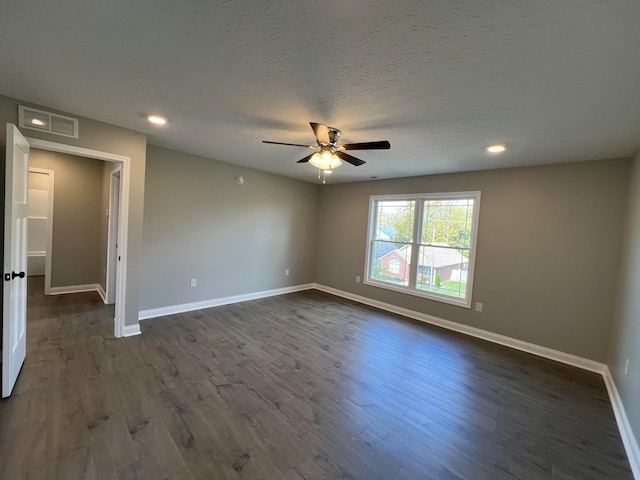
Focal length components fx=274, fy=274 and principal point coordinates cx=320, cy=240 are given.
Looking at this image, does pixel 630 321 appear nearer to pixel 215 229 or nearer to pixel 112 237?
pixel 215 229

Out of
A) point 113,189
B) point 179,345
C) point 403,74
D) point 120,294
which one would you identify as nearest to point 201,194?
point 113,189

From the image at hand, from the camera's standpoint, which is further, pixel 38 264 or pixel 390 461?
pixel 38 264

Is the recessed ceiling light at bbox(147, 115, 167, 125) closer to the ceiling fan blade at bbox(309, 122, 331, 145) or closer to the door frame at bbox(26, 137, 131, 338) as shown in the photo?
the door frame at bbox(26, 137, 131, 338)

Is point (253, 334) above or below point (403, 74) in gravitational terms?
below

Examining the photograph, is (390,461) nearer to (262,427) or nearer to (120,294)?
(262,427)

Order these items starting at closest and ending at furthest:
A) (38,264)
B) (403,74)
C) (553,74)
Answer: (553,74) → (403,74) → (38,264)

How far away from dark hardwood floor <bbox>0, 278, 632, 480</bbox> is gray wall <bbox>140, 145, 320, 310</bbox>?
88 centimetres

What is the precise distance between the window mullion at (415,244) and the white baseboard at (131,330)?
13.5 ft

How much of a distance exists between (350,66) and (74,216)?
561 centimetres

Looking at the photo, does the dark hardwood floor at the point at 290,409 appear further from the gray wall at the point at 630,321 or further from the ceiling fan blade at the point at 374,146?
the ceiling fan blade at the point at 374,146

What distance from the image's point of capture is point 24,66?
1.90 metres

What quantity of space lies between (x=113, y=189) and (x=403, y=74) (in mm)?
4633

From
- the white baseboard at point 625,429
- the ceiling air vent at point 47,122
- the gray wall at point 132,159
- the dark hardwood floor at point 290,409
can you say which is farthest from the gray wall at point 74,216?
the white baseboard at point 625,429

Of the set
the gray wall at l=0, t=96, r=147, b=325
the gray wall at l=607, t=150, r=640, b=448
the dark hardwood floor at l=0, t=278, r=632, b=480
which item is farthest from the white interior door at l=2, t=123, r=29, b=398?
the gray wall at l=607, t=150, r=640, b=448
